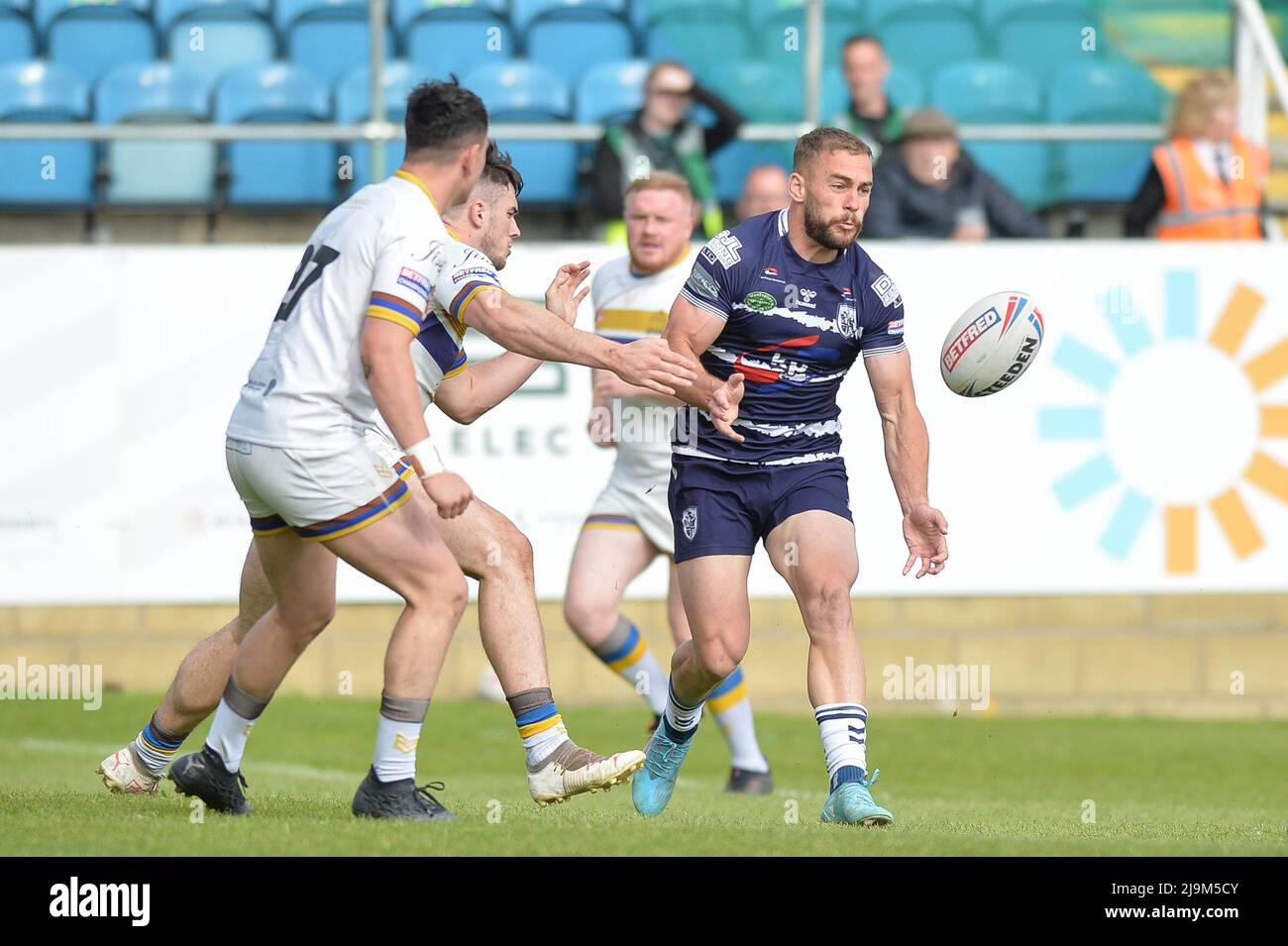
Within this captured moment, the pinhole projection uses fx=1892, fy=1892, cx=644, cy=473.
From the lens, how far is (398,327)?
19.1 feet

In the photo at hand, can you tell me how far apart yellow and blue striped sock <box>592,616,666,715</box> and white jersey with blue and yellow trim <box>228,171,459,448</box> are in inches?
125

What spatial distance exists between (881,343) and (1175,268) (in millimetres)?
5645

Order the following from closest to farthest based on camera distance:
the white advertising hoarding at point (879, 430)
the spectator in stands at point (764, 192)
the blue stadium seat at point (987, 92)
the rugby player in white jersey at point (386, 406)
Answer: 1. the rugby player in white jersey at point (386, 406)
2. the spectator in stands at point (764, 192)
3. the white advertising hoarding at point (879, 430)
4. the blue stadium seat at point (987, 92)

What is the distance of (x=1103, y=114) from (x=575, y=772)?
8447mm

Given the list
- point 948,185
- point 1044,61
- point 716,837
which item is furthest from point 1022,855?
point 1044,61

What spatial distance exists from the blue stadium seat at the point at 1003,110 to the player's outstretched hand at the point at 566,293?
21.4 feet

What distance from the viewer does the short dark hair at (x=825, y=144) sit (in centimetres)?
665

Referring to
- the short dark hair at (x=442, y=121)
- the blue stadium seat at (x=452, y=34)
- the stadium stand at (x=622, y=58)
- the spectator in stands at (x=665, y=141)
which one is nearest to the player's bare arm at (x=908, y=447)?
the short dark hair at (x=442, y=121)

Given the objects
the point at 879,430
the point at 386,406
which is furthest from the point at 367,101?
the point at 386,406

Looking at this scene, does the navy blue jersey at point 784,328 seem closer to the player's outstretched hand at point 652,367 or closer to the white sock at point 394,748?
the player's outstretched hand at point 652,367

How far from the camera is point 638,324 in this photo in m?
9.23

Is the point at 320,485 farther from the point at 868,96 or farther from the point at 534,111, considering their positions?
the point at 534,111

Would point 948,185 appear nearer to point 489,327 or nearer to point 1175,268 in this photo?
point 1175,268

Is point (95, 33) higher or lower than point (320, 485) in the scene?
higher
